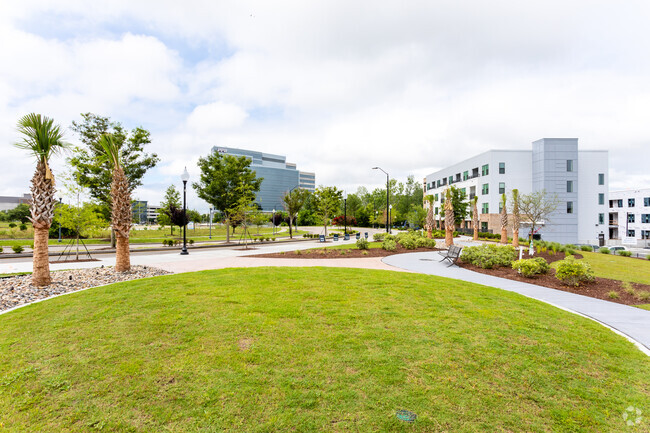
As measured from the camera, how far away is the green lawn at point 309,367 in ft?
10.7

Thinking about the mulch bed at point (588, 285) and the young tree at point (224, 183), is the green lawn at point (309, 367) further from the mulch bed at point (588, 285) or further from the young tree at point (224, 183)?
the young tree at point (224, 183)

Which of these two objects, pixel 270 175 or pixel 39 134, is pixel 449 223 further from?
pixel 270 175

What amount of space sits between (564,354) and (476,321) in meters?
1.44

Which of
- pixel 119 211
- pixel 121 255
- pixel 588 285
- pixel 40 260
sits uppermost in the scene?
pixel 119 211

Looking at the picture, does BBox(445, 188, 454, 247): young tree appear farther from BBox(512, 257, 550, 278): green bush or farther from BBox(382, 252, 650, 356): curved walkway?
BBox(382, 252, 650, 356): curved walkway

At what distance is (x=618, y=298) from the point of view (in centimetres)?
890

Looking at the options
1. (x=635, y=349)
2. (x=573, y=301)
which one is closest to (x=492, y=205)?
(x=573, y=301)

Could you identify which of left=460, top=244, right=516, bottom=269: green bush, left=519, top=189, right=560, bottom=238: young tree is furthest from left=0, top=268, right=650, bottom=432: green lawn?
left=519, top=189, right=560, bottom=238: young tree

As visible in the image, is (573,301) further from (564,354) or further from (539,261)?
(564,354)

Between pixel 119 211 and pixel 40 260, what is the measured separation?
10.2 ft

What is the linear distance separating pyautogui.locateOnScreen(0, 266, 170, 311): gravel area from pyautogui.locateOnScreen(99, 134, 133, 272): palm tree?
507 millimetres

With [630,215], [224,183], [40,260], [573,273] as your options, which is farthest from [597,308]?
[630,215]

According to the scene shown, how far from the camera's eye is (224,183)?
29188 mm

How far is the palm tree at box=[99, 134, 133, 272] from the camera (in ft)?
37.4
